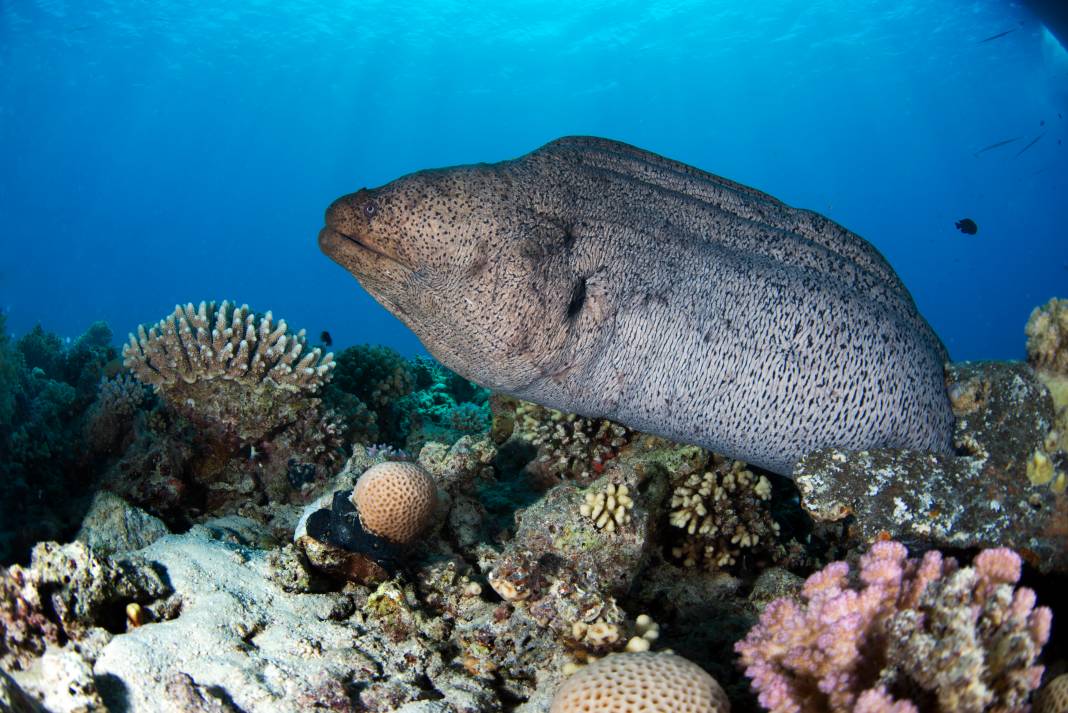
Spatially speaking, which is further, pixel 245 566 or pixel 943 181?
pixel 943 181

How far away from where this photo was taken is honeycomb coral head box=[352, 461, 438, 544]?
124 inches

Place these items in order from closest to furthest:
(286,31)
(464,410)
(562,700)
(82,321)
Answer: (562,700)
(464,410)
(286,31)
(82,321)

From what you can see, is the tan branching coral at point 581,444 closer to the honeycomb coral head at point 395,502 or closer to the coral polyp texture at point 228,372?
the honeycomb coral head at point 395,502

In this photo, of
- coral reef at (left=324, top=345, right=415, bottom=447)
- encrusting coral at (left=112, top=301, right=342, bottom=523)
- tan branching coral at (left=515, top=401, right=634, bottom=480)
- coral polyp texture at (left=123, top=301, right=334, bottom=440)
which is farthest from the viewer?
coral reef at (left=324, top=345, right=415, bottom=447)

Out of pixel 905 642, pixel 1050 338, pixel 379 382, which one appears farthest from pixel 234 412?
pixel 1050 338

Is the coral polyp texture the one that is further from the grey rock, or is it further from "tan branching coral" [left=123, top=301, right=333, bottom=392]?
the grey rock

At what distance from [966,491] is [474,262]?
319cm

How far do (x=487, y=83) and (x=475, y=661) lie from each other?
9906 cm

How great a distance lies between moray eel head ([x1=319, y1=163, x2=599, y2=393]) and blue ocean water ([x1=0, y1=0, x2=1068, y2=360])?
4625 cm

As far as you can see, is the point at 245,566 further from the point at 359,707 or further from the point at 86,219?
the point at 86,219

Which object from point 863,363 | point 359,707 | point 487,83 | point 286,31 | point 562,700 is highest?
point 487,83

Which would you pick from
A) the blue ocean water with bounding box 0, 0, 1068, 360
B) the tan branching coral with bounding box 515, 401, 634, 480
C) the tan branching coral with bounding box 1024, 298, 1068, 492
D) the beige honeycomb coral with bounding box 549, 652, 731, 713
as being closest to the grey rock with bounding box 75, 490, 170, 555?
the tan branching coral with bounding box 515, 401, 634, 480

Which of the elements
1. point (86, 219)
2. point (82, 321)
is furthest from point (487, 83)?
point (86, 219)

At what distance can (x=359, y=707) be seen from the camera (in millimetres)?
2264
